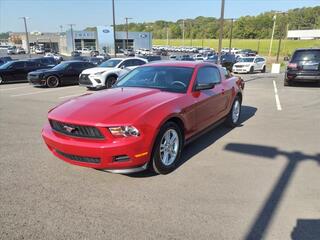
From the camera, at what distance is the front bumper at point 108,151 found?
3.94m

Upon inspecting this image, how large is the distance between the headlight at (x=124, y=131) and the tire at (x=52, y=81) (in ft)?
45.1

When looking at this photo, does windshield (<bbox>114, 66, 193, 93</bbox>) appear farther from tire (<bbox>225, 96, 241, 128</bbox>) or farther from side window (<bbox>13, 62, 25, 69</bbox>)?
side window (<bbox>13, 62, 25, 69</bbox>)

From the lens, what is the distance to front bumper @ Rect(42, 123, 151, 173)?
12.9ft

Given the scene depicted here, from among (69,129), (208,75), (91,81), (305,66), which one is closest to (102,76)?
(91,81)

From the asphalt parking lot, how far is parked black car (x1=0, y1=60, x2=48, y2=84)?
46.0 ft

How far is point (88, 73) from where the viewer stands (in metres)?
15.4

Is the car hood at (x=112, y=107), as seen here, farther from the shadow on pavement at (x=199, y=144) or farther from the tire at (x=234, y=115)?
the tire at (x=234, y=115)

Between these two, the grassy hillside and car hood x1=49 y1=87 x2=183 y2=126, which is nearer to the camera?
car hood x1=49 y1=87 x2=183 y2=126

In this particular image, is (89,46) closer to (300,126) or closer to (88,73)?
(88,73)

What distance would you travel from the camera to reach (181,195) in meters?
4.01

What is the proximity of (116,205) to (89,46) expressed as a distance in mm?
97033

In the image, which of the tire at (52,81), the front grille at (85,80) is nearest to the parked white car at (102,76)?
the front grille at (85,80)

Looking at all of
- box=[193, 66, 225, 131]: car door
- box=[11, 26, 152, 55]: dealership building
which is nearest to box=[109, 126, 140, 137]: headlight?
box=[193, 66, 225, 131]: car door

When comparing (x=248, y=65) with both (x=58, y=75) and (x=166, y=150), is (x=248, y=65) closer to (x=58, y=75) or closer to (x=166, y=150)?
(x=58, y=75)
